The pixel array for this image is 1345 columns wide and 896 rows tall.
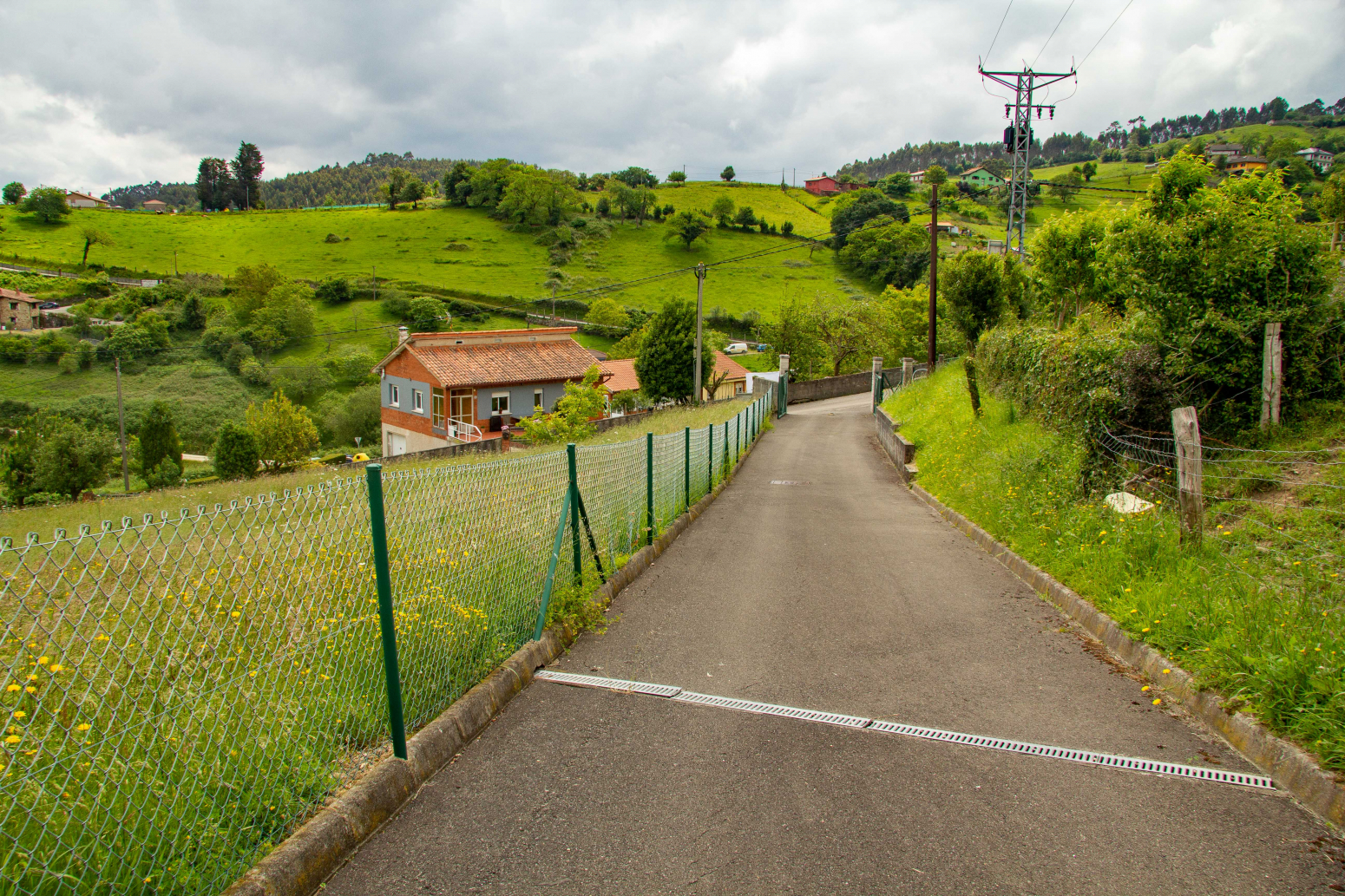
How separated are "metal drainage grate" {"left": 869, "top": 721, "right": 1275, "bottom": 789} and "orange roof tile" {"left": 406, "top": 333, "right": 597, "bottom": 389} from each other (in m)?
39.2

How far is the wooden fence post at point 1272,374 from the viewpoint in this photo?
8.35 m

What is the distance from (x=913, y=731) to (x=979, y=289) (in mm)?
24944

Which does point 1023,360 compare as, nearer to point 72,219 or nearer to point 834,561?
point 834,561

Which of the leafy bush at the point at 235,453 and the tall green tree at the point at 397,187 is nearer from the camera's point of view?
the leafy bush at the point at 235,453

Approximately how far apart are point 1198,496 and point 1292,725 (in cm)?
263

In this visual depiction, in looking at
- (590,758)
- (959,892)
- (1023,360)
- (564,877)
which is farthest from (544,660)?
(1023,360)

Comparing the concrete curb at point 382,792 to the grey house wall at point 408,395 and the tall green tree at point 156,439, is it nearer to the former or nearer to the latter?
the grey house wall at point 408,395

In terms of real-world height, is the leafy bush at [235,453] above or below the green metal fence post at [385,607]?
below

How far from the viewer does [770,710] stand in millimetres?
4625

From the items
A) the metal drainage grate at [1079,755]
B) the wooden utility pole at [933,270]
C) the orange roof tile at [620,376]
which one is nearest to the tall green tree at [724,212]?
the orange roof tile at [620,376]

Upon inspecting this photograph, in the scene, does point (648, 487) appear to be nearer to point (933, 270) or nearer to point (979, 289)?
point (979, 289)

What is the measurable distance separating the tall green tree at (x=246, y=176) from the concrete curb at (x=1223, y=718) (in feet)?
524

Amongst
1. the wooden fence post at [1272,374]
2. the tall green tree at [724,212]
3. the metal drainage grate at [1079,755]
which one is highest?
the tall green tree at [724,212]

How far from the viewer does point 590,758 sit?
3.95 m
